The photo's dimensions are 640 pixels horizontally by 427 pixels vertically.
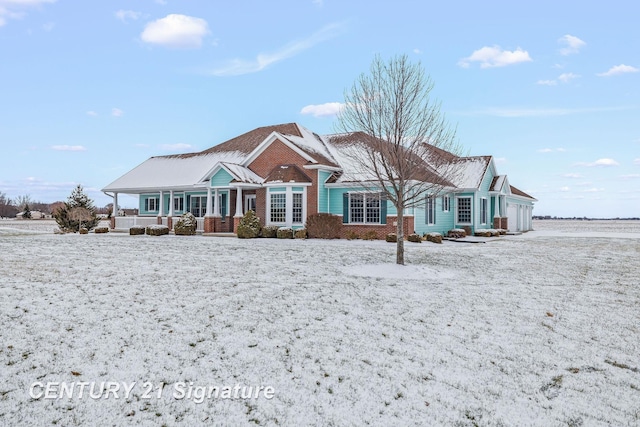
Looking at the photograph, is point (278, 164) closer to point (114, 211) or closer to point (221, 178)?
point (221, 178)

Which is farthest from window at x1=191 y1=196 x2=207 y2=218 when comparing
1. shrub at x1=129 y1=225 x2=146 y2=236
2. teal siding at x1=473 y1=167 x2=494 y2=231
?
teal siding at x1=473 y1=167 x2=494 y2=231

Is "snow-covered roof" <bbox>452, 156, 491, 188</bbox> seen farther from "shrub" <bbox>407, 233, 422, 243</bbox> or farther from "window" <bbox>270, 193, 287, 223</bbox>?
"window" <bbox>270, 193, 287, 223</bbox>

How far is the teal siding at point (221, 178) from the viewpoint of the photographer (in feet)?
90.4

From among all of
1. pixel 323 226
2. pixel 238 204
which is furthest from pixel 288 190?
pixel 238 204

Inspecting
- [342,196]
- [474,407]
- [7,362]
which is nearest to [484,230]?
[342,196]

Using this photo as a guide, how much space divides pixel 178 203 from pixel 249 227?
10.7 m

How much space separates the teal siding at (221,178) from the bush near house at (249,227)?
11.0ft

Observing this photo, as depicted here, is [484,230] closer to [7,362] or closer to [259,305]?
[259,305]

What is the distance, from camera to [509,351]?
6.41 meters

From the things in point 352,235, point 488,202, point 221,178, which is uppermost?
point 221,178

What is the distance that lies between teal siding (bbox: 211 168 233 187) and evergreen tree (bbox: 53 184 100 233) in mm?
10281

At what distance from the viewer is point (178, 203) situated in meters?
33.1

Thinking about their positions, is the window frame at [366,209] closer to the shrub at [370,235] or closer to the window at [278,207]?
the shrub at [370,235]

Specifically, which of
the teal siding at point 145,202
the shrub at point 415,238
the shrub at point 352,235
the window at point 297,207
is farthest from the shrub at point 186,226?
the shrub at point 415,238
